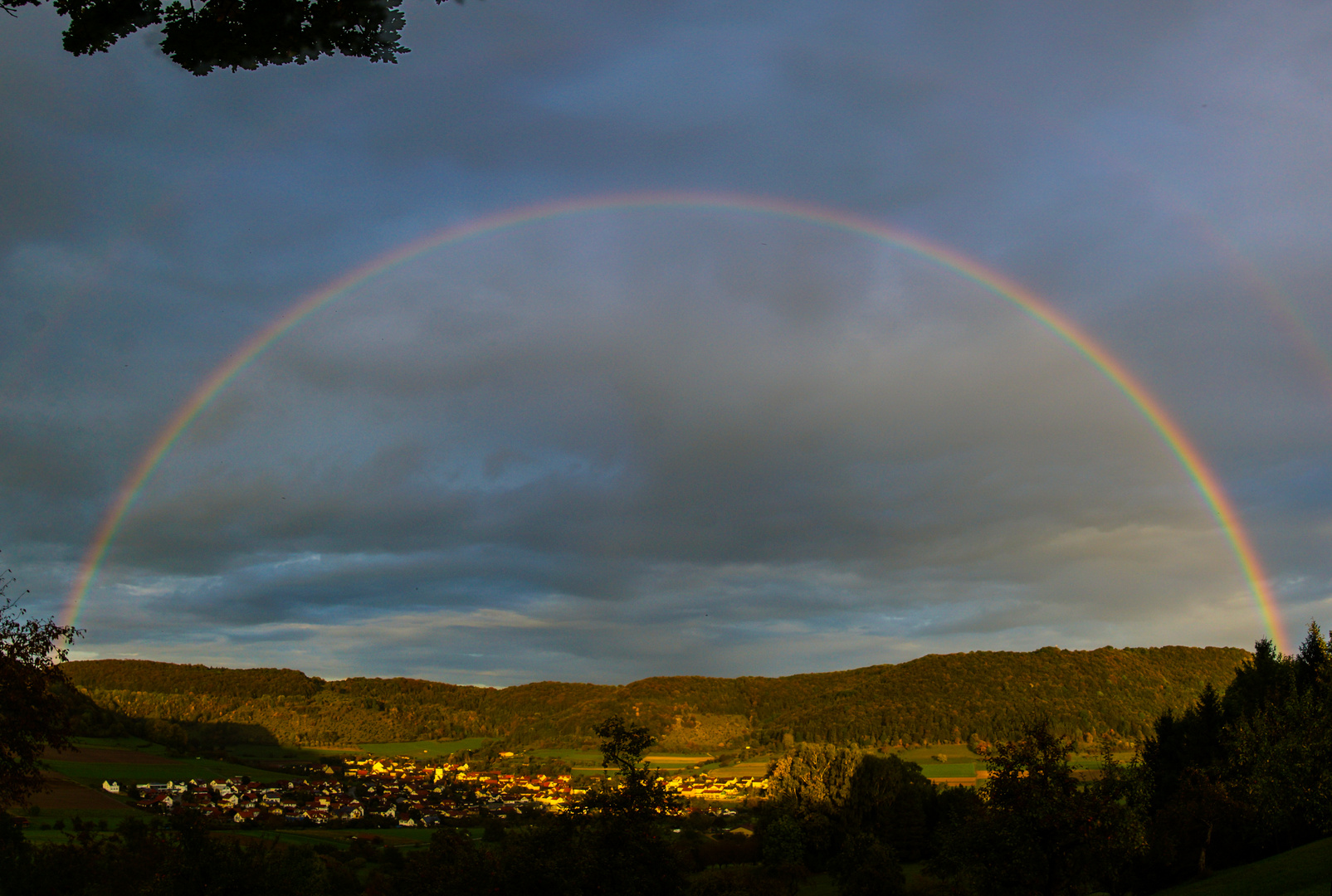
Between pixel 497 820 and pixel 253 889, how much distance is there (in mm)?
58481

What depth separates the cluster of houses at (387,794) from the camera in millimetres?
92688

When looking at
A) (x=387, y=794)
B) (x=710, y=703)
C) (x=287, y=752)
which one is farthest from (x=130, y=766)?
(x=710, y=703)

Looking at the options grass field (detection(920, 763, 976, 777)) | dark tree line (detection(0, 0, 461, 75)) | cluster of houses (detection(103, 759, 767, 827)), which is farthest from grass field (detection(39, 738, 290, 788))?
dark tree line (detection(0, 0, 461, 75))

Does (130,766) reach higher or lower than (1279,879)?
lower

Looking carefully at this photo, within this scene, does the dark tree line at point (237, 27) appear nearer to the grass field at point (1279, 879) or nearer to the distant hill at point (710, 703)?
the grass field at point (1279, 879)

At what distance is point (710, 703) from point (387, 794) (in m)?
87.7

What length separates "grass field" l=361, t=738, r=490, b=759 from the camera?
166 meters

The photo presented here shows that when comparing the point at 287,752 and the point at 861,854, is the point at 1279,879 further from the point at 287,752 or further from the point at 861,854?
the point at 287,752

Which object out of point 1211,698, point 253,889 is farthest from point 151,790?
point 1211,698

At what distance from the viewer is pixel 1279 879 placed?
3023cm


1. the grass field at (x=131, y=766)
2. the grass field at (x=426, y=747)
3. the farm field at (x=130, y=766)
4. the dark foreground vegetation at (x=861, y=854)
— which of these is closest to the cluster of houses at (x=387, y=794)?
the farm field at (x=130, y=766)

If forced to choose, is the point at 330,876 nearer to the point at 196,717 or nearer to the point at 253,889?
the point at 253,889

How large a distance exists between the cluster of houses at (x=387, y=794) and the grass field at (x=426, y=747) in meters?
15.9

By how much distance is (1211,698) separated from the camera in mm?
64625
